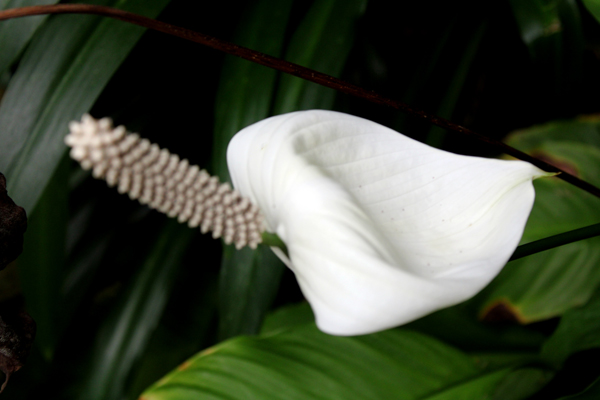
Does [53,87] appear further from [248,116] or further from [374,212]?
[374,212]

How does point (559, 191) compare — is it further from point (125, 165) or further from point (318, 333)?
point (125, 165)

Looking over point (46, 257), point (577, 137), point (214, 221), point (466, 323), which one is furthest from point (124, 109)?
point (577, 137)

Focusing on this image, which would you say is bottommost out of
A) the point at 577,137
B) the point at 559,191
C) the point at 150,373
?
the point at 150,373

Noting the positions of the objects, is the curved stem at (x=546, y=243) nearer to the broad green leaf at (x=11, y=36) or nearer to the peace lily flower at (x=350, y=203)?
the peace lily flower at (x=350, y=203)

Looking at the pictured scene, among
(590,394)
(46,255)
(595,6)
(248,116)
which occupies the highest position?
(595,6)

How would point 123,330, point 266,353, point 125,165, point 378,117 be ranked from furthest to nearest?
point 378,117 < point 123,330 < point 266,353 < point 125,165

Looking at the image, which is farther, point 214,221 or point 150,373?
point 150,373

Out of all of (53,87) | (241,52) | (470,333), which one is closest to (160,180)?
(241,52)
